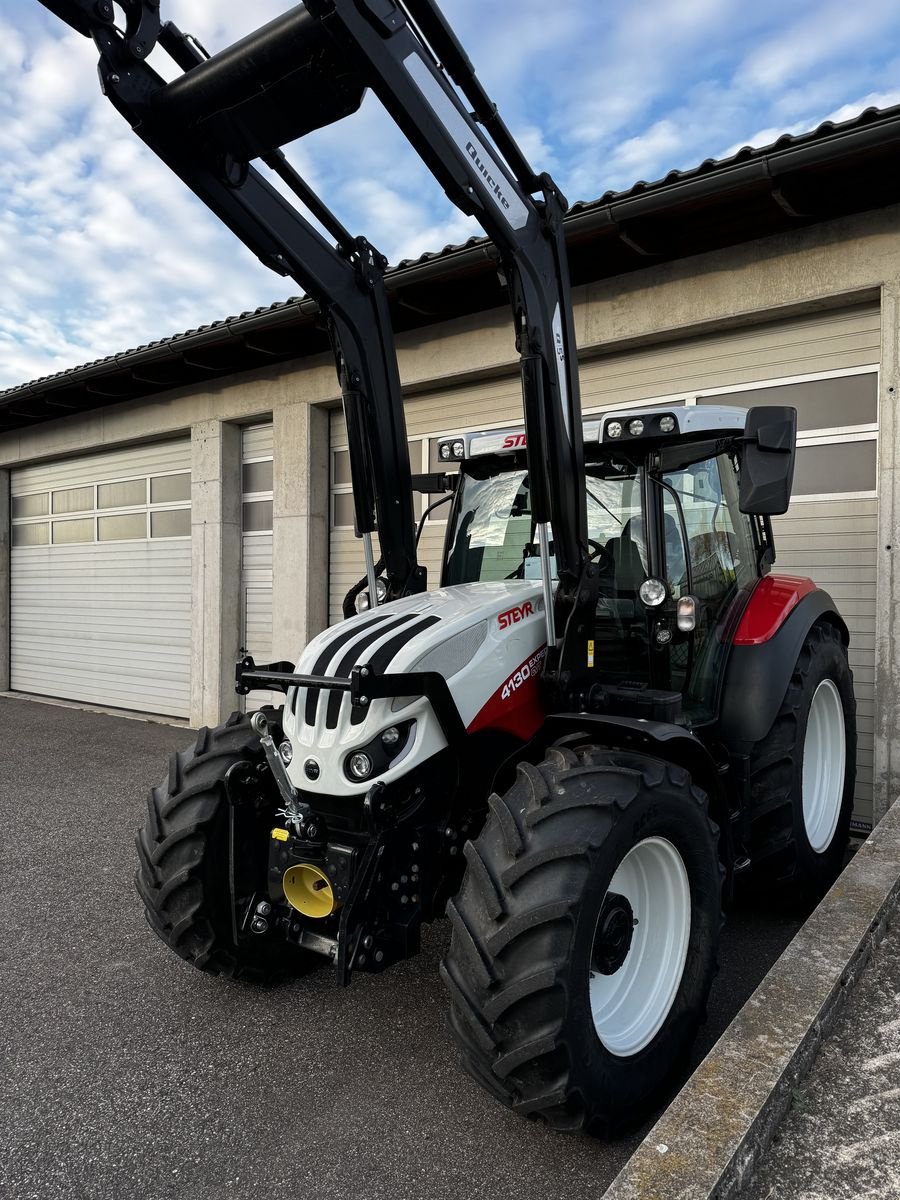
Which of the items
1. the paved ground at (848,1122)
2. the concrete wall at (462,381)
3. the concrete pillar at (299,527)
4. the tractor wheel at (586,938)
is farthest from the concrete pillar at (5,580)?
the paved ground at (848,1122)

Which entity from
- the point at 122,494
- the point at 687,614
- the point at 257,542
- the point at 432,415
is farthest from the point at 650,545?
the point at 122,494

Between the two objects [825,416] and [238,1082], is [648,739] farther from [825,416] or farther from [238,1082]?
[825,416]

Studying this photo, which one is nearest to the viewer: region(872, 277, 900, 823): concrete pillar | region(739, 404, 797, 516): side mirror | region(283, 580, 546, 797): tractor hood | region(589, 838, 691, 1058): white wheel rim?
region(589, 838, 691, 1058): white wheel rim

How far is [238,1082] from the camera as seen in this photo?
9.20 ft

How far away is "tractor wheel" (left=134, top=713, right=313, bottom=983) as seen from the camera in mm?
3039

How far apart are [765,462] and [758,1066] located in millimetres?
2041

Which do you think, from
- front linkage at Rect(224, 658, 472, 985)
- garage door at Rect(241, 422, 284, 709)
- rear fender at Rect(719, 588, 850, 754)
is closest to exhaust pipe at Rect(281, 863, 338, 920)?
front linkage at Rect(224, 658, 472, 985)

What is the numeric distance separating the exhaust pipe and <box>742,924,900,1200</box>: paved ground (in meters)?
1.45

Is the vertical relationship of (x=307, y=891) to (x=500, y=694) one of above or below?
below

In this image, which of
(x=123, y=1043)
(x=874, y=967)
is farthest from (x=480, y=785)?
(x=123, y=1043)

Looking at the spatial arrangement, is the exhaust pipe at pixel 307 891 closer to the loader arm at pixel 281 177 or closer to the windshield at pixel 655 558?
the windshield at pixel 655 558

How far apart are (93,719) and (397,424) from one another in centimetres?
812

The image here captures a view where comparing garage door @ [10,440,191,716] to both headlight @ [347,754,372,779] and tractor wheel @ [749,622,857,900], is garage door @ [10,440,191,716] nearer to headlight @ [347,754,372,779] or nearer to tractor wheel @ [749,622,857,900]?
tractor wheel @ [749,622,857,900]

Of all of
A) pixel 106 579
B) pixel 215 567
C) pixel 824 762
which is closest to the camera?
pixel 824 762
